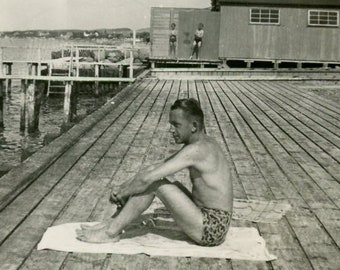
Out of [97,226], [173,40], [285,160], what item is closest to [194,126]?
[97,226]

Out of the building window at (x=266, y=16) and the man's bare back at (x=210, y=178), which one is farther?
the building window at (x=266, y=16)

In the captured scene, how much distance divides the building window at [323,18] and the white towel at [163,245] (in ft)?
74.4

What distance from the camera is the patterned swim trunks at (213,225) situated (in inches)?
154

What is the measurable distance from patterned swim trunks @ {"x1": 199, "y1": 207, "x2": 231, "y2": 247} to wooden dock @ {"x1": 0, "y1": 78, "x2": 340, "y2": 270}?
19 cm

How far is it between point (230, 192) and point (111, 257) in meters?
0.93

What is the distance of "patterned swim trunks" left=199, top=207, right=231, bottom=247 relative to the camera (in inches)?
154

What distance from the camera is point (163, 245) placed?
4004mm

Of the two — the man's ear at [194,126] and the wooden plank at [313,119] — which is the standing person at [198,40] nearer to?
the wooden plank at [313,119]

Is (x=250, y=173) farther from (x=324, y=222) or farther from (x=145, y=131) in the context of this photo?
(x=145, y=131)

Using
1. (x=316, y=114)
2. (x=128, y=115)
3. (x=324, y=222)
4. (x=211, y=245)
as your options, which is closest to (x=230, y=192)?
(x=211, y=245)

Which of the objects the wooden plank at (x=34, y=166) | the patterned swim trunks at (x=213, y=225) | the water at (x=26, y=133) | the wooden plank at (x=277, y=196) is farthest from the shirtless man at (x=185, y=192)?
the water at (x=26, y=133)

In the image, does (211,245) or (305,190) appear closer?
(211,245)

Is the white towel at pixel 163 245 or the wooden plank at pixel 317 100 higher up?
the wooden plank at pixel 317 100

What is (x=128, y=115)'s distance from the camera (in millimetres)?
11008
